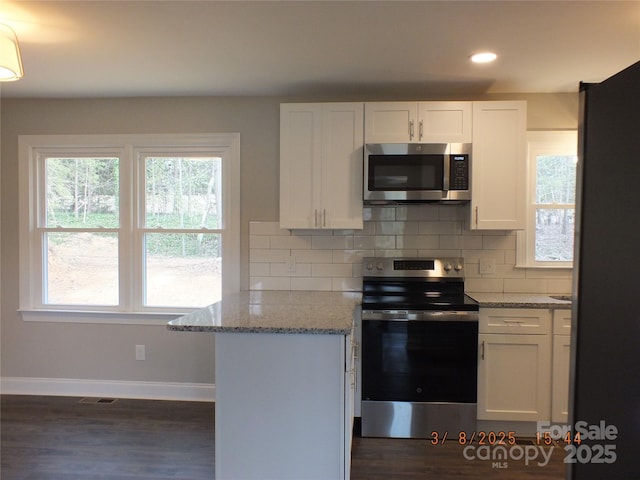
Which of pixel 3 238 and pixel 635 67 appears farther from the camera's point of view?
pixel 3 238

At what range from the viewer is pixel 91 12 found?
1.85 meters

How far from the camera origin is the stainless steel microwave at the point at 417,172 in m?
2.63

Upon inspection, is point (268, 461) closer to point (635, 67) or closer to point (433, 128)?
point (635, 67)

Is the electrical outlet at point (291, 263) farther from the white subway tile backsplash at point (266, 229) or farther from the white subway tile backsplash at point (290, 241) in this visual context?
the white subway tile backsplash at point (266, 229)

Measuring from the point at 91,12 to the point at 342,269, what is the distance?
211 cm

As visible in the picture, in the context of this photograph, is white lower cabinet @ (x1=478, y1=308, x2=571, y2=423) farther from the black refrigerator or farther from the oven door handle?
the black refrigerator

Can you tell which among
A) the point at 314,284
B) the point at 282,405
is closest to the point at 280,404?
the point at 282,405

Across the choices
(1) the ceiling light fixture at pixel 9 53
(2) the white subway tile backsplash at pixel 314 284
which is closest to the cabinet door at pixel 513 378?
(2) the white subway tile backsplash at pixel 314 284

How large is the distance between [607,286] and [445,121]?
2031 millimetres

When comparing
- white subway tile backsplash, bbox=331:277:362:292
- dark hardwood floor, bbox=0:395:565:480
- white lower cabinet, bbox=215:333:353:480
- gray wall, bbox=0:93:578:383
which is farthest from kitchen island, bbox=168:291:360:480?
gray wall, bbox=0:93:578:383

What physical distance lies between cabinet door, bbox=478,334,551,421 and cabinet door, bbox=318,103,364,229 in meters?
1.18

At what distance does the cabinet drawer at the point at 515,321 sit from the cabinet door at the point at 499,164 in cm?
56

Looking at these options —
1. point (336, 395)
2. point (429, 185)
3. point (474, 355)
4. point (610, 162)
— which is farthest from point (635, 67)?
point (474, 355)

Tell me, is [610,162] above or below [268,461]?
above
